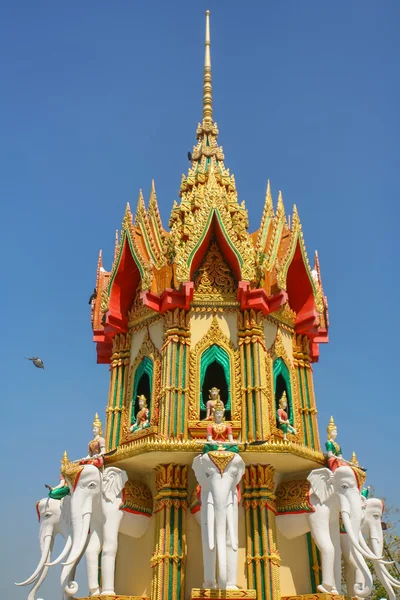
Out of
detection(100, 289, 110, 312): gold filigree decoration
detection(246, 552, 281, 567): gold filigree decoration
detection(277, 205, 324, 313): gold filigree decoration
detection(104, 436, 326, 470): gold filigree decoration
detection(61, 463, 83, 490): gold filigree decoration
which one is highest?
detection(277, 205, 324, 313): gold filigree decoration

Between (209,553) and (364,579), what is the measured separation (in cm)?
300

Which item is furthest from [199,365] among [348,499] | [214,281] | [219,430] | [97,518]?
[348,499]

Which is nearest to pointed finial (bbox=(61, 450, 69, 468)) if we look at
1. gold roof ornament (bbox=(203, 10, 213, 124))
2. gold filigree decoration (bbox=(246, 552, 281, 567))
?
gold filigree decoration (bbox=(246, 552, 281, 567))

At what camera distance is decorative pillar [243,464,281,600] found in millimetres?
12992

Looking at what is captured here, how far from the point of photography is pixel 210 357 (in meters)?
15.4

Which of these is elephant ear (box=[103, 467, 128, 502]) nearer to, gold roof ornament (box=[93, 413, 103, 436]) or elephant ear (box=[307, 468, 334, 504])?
gold roof ornament (box=[93, 413, 103, 436])

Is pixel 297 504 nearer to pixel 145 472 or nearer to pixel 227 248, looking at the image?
pixel 145 472

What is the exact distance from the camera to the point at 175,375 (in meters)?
14.8

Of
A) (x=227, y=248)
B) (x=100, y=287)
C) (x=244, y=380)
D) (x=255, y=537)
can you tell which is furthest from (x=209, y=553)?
(x=100, y=287)

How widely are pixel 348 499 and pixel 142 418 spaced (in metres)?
4.55

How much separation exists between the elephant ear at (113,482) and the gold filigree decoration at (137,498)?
0.24m

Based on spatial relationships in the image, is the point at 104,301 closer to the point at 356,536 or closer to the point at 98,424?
the point at 98,424

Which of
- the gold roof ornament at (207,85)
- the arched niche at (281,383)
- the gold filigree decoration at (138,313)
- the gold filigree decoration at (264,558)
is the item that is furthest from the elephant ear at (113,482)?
the gold roof ornament at (207,85)

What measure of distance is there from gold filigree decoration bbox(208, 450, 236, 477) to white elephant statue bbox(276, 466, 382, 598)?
194 cm
